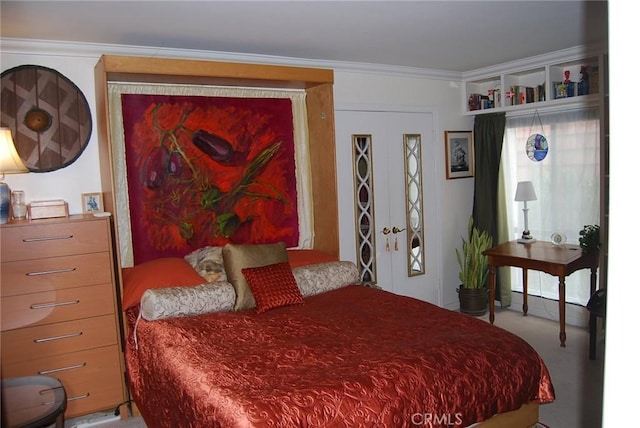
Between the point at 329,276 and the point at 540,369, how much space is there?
1.59 metres

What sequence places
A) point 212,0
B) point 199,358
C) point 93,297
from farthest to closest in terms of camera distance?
point 93,297
point 212,0
point 199,358

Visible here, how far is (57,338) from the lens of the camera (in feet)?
10.4

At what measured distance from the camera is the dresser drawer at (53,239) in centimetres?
304

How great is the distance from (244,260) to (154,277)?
597 mm

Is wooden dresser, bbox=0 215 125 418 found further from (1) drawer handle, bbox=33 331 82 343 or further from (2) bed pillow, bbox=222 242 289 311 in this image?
(2) bed pillow, bbox=222 242 289 311

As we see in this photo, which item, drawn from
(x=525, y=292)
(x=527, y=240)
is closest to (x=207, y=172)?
(x=527, y=240)

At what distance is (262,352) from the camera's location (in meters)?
2.61

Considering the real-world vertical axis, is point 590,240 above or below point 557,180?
below

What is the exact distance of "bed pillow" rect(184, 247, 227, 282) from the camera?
3578mm

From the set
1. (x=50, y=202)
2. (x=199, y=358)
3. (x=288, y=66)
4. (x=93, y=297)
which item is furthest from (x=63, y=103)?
(x=199, y=358)

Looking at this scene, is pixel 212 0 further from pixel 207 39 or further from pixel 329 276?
pixel 329 276

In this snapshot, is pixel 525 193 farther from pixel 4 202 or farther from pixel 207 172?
pixel 4 202

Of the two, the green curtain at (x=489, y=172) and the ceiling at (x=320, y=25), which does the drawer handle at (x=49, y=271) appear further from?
the green curtain at (x=489, y=172)

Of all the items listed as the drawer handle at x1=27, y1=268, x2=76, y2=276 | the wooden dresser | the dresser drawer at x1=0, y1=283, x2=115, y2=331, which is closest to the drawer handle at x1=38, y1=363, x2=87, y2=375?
the wooden dresser
